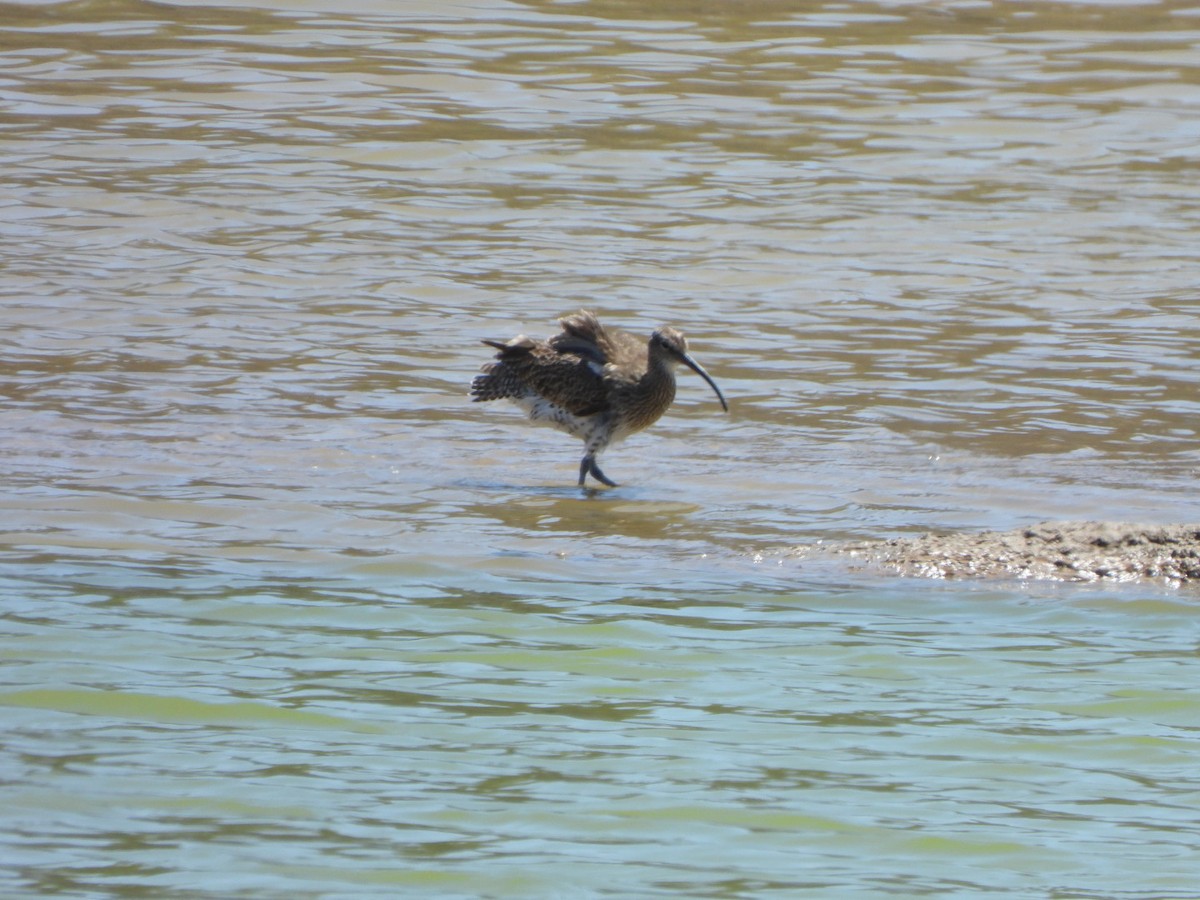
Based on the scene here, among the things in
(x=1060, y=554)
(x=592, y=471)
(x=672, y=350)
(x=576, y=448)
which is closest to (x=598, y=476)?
(x=592, y=471)

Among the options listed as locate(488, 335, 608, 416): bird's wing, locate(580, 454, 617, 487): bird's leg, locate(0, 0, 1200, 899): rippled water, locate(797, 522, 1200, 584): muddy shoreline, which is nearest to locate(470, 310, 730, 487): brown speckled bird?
locate(488, 335, 608, 416): bird's wing

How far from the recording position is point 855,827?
534 centimetres

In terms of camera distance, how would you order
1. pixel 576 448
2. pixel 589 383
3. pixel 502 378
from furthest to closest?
pixel 576 448 → pixel 502 378 → pixel 589 383

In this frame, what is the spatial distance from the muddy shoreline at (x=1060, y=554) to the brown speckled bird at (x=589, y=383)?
8.03 ft

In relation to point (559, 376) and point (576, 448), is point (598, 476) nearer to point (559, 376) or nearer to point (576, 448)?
point (559, 376)

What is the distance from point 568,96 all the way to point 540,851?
14.3m

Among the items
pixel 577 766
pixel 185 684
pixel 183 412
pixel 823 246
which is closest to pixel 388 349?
pixel 183 412

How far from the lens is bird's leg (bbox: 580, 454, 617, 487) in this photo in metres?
10.2

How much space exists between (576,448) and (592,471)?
49.5 inches

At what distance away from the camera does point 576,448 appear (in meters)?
11.5

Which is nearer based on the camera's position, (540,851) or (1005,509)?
(540,851)

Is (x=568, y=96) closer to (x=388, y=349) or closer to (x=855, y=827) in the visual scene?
(x=388, y=349)

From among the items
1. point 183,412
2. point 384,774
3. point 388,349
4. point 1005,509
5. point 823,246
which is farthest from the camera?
point 823,246

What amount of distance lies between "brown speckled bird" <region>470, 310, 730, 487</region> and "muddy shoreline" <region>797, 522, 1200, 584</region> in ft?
8.03
